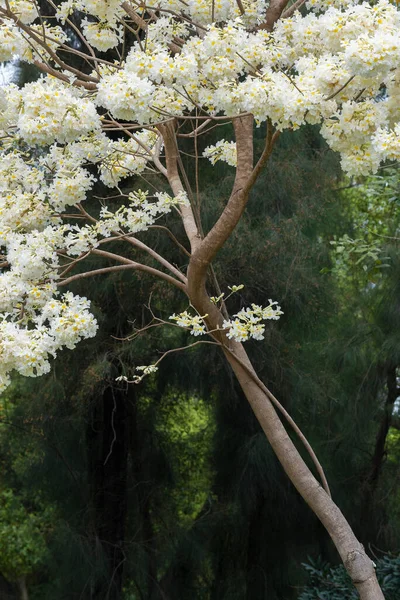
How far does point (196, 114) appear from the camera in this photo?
271 centimetres

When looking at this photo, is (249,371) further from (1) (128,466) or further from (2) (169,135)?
(1) (128,466)

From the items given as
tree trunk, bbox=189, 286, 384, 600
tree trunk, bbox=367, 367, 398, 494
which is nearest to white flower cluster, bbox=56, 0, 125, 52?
tree trunk, bbox=189, 286, 384, 600

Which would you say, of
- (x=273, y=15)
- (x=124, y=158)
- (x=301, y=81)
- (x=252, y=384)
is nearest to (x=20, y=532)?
(x=124, y=158)

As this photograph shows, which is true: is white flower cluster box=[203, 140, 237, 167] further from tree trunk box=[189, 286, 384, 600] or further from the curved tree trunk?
tree trunk box=[189, 286, 384, 600]

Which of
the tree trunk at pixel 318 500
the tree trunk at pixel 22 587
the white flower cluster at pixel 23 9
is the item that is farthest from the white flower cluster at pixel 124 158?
the tree trunk at pixel 22 587

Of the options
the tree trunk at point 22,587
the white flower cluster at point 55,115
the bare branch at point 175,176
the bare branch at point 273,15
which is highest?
the bare branch at point 273,15

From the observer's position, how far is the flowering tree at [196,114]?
2148 mm

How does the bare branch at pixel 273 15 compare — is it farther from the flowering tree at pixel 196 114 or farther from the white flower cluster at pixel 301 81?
the white flower cluster at pixel 301 81

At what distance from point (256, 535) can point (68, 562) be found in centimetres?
123

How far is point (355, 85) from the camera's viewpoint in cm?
216

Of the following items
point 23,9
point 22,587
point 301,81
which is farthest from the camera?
point 22,587

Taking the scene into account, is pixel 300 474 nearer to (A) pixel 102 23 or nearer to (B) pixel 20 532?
(A) pixel 102 23

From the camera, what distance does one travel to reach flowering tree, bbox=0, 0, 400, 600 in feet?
7.05

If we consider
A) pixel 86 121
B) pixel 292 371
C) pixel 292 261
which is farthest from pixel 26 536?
pixel 86 121
